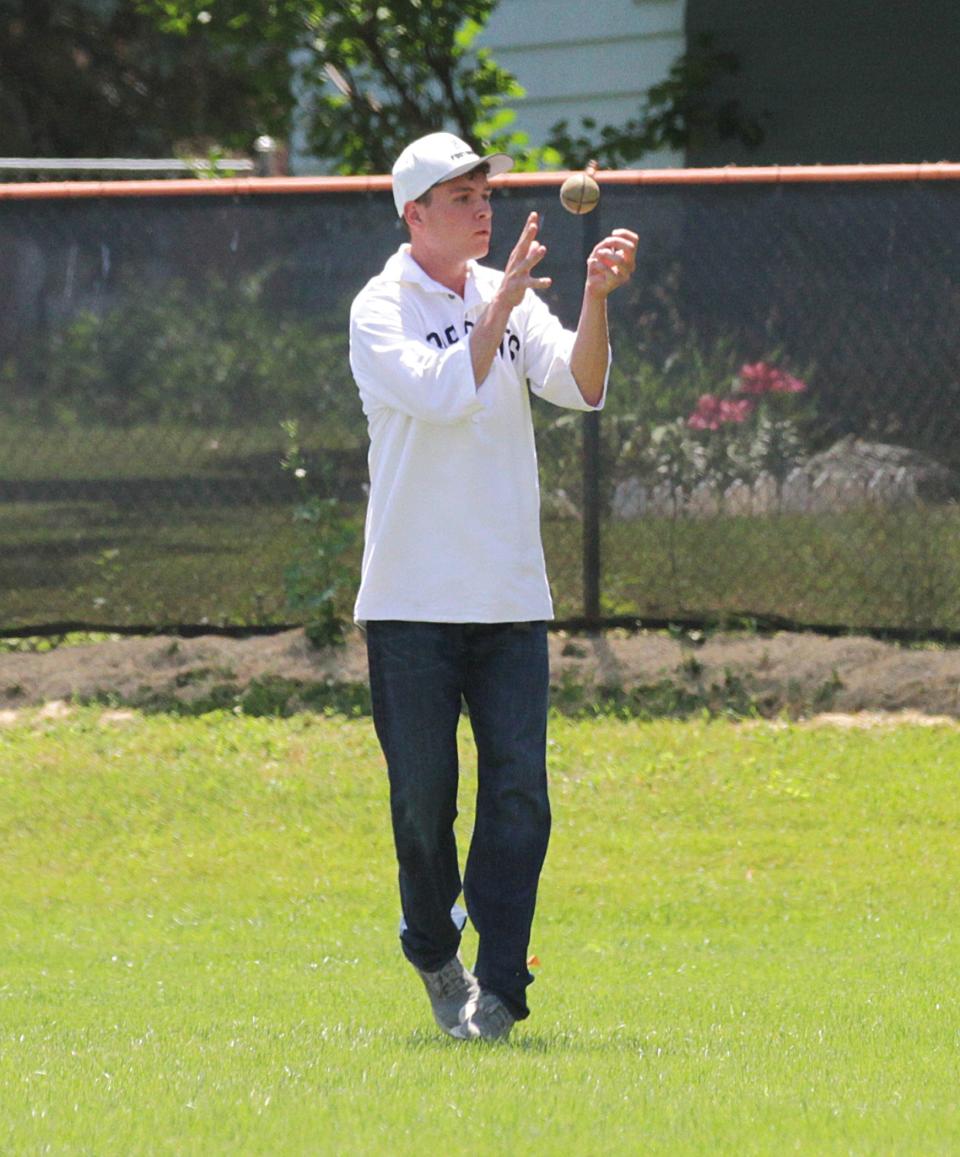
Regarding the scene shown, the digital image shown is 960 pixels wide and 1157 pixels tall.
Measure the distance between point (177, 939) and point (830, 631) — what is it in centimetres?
348

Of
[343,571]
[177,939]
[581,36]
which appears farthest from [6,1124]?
[581,36]

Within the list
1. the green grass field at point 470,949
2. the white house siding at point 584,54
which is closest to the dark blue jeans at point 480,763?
the green grass field at point 470,949

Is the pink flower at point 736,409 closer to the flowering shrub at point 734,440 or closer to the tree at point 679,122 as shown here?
the flowering shrub at point 734,440

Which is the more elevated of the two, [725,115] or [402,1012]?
[725,115]

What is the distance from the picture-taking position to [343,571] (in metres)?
8.89

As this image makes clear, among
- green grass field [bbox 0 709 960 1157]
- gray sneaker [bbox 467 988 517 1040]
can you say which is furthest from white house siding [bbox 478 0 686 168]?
gray sneaker [bbox 467 988 517 1040]

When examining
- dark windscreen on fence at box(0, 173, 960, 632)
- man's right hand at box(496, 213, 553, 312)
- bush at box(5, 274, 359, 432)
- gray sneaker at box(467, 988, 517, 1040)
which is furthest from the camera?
bush at box(5, 274, 359, 432)

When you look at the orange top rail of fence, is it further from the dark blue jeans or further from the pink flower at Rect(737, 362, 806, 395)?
the dark blue jeans

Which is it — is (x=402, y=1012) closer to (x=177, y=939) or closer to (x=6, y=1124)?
(x=177, y=939)

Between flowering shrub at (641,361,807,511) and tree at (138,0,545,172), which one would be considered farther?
tree at (138,0,545,172)

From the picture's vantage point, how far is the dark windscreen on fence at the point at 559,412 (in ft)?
28.1

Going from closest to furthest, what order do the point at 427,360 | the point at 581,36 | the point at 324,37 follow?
the point at 427,360
the point at 324,37
the point at 581,36

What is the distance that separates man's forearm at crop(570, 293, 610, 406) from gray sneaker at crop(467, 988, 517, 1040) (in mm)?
1486

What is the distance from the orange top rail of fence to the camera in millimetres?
8438
